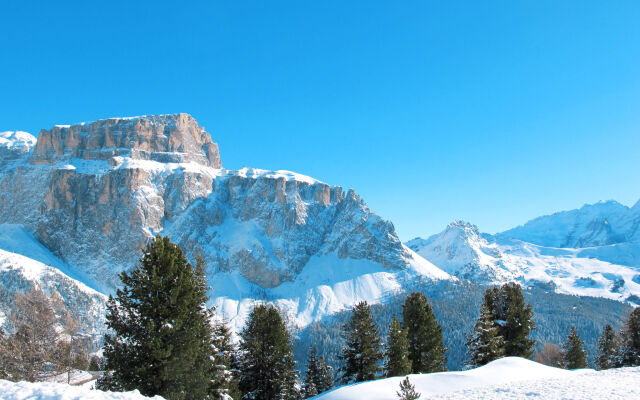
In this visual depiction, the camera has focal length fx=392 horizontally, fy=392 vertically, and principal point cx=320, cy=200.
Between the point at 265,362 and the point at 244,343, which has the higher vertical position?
the point at 244,343

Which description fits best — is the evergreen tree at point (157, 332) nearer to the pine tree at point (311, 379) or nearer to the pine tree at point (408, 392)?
the pine tree at point (408, 392)

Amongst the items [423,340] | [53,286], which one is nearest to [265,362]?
[423,340]

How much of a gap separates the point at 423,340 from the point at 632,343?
20.7m

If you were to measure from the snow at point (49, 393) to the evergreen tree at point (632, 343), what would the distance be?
4167cm

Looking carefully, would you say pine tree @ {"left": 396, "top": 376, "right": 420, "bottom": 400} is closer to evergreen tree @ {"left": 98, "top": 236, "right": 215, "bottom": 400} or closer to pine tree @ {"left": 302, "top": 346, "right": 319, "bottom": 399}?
evergreen tree @ {"left": 98, "top": 236, "right": 215, "bottom": 400}

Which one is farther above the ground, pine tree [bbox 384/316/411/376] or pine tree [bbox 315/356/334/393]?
pine tree [bbox 384/316/411/376]

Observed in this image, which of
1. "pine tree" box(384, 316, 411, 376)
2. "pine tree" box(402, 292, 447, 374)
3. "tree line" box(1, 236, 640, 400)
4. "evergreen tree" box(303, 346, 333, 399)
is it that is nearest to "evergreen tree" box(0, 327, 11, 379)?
"tree line" box(1, 236, 640, 400)

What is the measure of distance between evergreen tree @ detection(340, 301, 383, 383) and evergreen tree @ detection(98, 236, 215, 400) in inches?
659

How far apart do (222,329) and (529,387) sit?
60.5 feet

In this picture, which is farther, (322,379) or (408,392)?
(322,379)

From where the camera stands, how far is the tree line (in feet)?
51.9

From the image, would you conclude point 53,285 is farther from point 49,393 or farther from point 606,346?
point 49,393

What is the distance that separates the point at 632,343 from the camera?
118 feet

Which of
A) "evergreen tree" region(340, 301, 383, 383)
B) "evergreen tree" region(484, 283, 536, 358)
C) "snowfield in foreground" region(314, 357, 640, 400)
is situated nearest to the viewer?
"snowfield in foreground" region(314, 357, 640, 400)
